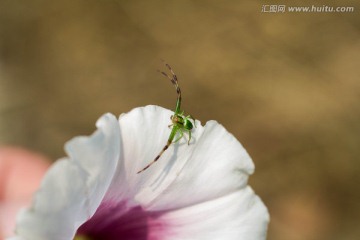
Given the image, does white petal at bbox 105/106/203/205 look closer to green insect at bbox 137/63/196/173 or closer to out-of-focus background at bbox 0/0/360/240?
green insect at bbox 137/63/196/173

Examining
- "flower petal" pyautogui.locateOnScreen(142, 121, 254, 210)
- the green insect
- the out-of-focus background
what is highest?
the out-of-focus background

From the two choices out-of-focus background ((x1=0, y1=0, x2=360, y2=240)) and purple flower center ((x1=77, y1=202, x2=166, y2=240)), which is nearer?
purple flower center ((x1=77, y1=202, x2=166, y2=240))

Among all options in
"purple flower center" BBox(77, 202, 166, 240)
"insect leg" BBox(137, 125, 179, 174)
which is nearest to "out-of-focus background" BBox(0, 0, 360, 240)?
"purple flower center" BBox(77, 202, 166, 240)

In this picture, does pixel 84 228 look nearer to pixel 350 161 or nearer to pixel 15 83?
pixel 15 83

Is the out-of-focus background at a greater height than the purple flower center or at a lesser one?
greater

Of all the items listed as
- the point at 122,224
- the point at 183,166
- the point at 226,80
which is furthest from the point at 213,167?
the point at 226,80

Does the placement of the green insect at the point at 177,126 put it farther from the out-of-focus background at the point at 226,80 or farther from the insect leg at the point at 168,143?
the out-of-focus background at the point at 226,80

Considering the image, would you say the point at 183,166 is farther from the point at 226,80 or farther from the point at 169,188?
the point at 226,80

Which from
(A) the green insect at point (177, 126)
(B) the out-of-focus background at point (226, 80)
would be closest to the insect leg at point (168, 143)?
(A) the green insect at point (177, 126)
